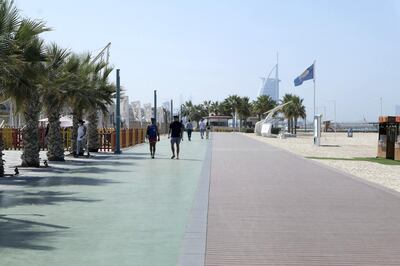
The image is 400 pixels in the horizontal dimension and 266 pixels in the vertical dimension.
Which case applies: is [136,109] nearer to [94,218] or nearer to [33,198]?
[33,198]

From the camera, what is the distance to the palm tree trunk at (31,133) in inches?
640

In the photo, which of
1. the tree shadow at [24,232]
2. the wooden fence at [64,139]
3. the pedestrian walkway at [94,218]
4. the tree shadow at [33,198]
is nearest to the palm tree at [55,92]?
the pedestrian walkway at [94,218]

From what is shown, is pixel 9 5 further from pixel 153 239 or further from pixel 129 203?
pixel 153 239

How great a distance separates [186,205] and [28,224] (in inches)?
112

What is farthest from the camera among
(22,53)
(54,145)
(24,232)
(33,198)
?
(54,145)

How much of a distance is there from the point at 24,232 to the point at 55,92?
448 inches

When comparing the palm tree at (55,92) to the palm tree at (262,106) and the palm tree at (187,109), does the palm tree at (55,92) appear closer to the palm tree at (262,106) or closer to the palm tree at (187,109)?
the palm tree at (262,106)

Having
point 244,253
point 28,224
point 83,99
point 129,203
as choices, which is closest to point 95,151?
point 83,99

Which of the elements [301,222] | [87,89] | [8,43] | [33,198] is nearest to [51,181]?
[33,198]

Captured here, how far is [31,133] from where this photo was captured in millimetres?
16391

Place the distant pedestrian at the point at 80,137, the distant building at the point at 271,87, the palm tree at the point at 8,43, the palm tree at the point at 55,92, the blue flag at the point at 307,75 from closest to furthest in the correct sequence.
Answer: the palm tree at the point at 8,43, the palm tree at the point at 55,92, the distant pedestrian at the point at 80,137, the blue flag at the point at 307,75, the distant building at the point at 271,87

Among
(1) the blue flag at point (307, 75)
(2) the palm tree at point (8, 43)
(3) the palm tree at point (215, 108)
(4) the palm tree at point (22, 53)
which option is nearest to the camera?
(2) the palm tree at point (8, 43)

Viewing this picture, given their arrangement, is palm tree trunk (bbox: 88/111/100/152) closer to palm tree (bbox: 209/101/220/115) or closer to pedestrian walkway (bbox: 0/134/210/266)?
pedestrian walkway (bbox: 0/134/210/266)

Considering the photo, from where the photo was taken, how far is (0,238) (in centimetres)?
666
